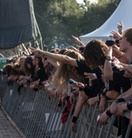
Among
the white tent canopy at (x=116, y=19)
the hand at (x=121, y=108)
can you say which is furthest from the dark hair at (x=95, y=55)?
the white tent canopy at (x=116, y=19)

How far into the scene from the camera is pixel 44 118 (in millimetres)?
8203

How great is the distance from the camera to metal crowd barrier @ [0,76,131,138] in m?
5.47

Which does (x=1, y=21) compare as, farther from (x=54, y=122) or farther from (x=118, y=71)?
(x=118, y=71)

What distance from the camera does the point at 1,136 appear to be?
10148 mm

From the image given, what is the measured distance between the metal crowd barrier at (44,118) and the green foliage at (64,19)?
41286 mm

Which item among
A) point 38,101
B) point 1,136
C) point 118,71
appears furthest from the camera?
point 1,136

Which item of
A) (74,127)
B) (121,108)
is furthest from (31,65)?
(121,108)

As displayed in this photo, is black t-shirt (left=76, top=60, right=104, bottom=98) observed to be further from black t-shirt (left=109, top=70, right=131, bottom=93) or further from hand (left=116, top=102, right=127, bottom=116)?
hand (left=116, top=102, right=127, bottom=116)

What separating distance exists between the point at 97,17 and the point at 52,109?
47211mm

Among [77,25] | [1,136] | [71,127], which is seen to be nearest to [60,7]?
[77,25]

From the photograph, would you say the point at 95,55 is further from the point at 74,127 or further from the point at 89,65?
the point at 74,127

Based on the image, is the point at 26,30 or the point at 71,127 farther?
the point at 26,30

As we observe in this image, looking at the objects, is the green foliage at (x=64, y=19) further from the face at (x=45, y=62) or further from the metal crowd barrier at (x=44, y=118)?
the face at (x=45, y=62)

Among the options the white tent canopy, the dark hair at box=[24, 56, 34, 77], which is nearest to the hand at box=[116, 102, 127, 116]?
the dark hair at box=[24, 56, 34, 77]
